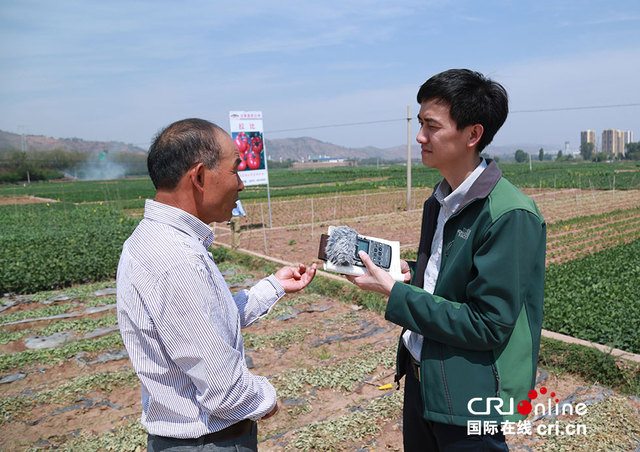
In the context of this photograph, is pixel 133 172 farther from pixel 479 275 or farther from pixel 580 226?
pixel 479 275

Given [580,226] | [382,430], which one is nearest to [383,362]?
[382,430]

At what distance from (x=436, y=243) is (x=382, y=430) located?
1.99m

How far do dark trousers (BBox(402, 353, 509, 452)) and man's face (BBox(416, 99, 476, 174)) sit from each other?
0.84m

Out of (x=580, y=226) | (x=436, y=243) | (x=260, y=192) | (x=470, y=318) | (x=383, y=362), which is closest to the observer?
(x=470, y=318)

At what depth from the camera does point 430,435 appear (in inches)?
74.7

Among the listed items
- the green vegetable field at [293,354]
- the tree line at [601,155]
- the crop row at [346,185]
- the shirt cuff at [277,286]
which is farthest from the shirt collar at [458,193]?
the tree line at [601,155]

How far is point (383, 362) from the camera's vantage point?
4.47m

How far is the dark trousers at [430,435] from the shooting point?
5.50ft

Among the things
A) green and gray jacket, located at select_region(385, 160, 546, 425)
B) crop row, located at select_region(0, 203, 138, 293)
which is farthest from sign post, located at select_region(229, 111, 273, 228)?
green and gray jacket, located at select_region(385, 160, 546, 425)

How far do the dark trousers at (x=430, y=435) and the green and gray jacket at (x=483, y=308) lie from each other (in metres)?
Result: 0.10

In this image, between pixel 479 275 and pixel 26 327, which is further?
pixel 26 327

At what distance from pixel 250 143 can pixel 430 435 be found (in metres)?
12.0

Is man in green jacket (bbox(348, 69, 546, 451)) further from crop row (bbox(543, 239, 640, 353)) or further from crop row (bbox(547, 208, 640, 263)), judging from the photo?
crop row (bbox(547, 208, 640, 263))

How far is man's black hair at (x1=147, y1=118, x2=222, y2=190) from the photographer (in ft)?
4.91
